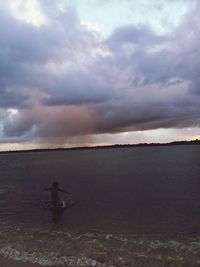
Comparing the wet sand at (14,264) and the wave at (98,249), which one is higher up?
the wet sand at (14,264)

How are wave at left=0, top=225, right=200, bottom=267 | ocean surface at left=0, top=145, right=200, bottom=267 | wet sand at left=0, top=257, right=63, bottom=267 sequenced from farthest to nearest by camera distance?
ocean surface at left=0, top=145, right=200, bottom=267, wave at left=0, top=225, right=200, bottom=267, wet sand at left=0, top=257, right=63, bottom=267

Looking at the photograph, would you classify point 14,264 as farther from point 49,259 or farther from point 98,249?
point 98,249

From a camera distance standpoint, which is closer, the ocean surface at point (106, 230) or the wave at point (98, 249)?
the wave at point (98, 249)

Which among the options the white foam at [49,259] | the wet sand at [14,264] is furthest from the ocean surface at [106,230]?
the wet sand at [14,264]

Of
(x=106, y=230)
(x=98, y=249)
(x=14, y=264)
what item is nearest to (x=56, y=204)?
(x=106, y=230)

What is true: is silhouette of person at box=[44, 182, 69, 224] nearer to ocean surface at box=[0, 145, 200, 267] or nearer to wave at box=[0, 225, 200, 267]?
ocean surface at box=[0, 145, 200, 267]

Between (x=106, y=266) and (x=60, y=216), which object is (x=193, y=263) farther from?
(x=60, y=216)

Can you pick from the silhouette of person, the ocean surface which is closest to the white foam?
the ocean surface

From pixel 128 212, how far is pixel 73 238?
425 inches

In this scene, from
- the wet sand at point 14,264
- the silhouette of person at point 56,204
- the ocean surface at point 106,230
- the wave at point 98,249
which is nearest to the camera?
the wet sand at point 14,264

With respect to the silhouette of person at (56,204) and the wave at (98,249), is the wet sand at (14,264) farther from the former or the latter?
the silhouette of person at (56,204)

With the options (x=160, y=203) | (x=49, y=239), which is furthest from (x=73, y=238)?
(x=160, y=203)

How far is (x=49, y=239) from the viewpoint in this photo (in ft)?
74.8

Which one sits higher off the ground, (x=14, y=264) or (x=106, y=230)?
(x=14, y=264)
